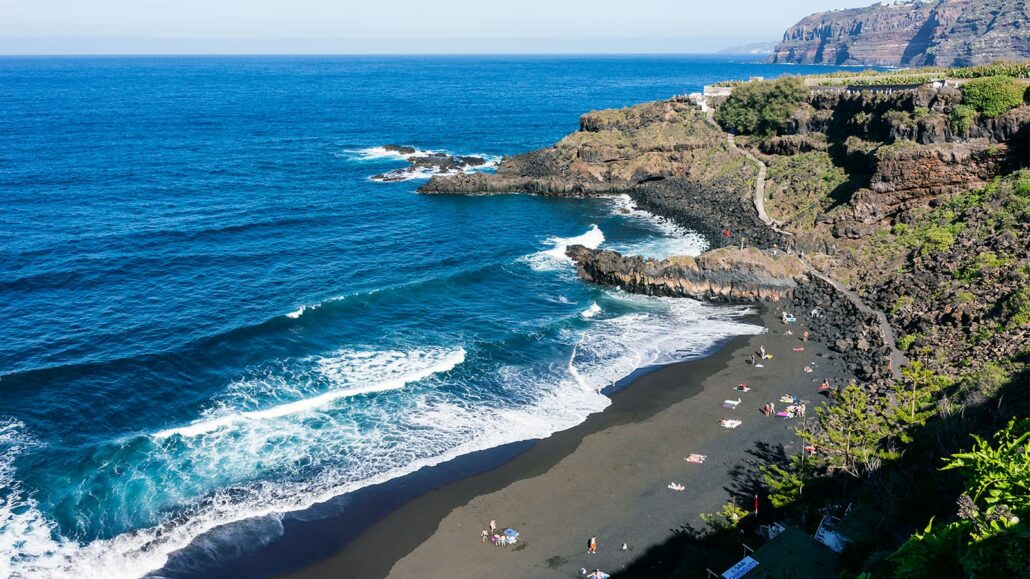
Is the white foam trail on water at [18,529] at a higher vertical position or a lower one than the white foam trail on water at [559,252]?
lower

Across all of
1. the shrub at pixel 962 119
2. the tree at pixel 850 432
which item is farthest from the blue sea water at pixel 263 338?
the shrub at pixel 962 119

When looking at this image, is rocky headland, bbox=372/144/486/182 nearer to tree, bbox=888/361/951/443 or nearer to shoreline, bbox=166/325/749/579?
shoreline, bbox=166/325/749/579

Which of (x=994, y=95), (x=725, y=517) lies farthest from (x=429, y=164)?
(x=725, y=517)

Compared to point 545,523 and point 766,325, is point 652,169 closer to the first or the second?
point 766,325

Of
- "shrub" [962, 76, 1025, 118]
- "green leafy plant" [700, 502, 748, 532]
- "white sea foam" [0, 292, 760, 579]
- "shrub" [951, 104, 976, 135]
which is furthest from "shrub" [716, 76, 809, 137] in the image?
"green leafy plant" [700, 502, 748, 532]

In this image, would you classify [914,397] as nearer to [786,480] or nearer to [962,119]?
[786,480]

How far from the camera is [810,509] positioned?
30.4 meters

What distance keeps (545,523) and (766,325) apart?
29.0 meters

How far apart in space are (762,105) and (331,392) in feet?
248

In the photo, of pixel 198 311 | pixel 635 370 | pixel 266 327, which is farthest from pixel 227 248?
pixel 635 370

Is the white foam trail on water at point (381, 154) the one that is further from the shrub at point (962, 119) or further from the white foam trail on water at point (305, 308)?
the shrub at point (962, 119)

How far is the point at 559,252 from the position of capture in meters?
71.8

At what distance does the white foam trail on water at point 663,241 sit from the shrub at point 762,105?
2246 centimetres

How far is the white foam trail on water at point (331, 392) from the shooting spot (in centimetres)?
4009
